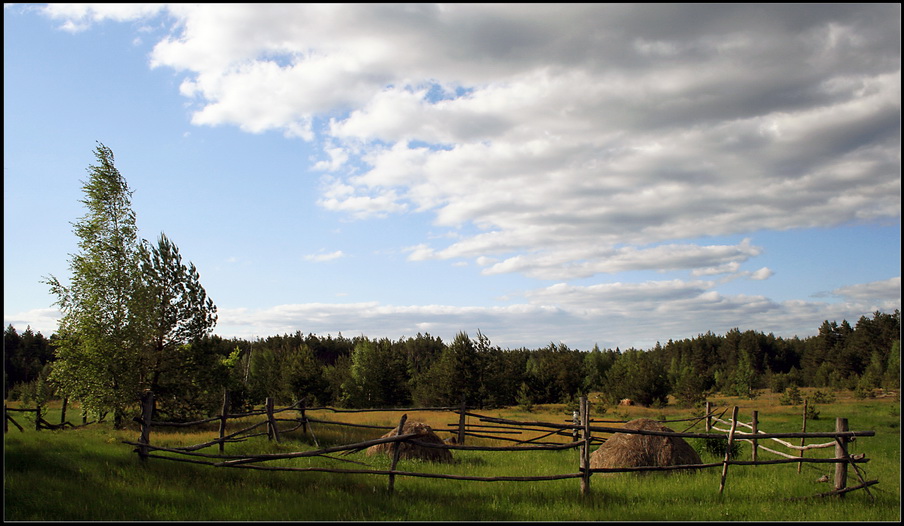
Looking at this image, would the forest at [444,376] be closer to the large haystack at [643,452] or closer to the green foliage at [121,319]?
the green foliage at [121,319]

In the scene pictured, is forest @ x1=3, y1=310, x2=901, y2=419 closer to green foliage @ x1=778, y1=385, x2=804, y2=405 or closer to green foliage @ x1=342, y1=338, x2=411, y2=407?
green foliage @ x1=342, y1=338, x2=411, y2=407

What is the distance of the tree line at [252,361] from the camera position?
2036 centimetres

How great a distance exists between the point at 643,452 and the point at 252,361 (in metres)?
66.5

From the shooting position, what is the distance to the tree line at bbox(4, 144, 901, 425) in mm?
20359

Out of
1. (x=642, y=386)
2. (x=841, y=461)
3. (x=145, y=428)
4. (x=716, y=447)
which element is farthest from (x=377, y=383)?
(x=841, y=461)

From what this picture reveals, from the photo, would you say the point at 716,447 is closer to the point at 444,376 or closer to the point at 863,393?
the point at 444,376

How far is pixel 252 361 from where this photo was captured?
231 feet

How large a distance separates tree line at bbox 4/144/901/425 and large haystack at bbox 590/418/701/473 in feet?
26.4

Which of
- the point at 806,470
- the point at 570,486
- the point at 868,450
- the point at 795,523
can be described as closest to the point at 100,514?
the point at 570,486

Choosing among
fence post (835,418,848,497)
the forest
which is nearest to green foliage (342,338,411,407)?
the forest

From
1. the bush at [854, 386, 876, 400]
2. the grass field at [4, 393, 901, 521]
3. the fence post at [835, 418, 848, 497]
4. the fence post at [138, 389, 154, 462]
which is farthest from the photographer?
the bush at [854, 386, 876, 400]

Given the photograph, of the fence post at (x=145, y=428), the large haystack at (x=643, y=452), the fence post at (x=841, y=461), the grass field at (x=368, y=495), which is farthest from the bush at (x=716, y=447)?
the fence post at (x=145, y=428)

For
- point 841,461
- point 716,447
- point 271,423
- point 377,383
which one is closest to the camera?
point 841,461

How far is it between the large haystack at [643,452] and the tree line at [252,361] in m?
8.05
